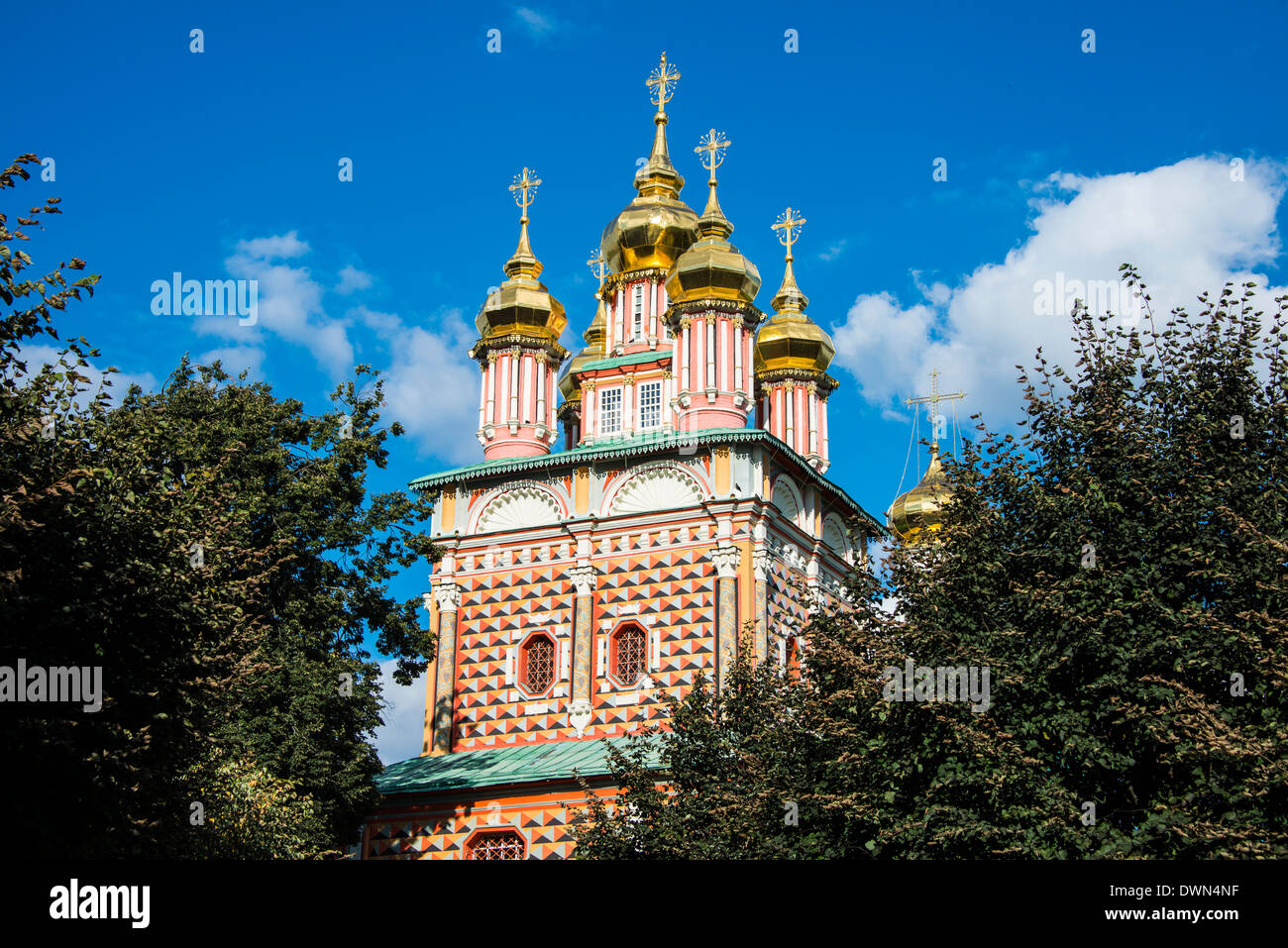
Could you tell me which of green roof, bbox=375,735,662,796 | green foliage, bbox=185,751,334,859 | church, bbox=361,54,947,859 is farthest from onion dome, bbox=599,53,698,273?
green foliage, bbox=185,751,334,859

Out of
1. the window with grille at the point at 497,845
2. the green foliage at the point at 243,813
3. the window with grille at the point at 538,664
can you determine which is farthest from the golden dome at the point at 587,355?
the green foliage at the point at 243,813

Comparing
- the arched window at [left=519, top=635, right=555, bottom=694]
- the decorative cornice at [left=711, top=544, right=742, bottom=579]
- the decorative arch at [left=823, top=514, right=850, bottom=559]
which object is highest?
the decorative arch at [left=823, top=514, right=850, bottom=559]

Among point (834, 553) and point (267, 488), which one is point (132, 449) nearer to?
point (267, 488)

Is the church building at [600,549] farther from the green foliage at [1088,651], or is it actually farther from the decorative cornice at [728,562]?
the green foliage at [1088,651]

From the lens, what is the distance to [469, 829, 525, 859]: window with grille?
33.2 meters

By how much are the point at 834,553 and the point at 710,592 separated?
455cm

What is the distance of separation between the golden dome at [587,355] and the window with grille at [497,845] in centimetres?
1320

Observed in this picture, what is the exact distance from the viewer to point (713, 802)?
949 inches

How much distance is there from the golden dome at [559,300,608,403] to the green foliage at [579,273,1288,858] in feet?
70.4

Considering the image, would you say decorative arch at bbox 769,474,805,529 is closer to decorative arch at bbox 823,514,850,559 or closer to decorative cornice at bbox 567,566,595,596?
decorative arch at bbox 823,514,850,559

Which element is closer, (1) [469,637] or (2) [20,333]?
(2) [20,333]

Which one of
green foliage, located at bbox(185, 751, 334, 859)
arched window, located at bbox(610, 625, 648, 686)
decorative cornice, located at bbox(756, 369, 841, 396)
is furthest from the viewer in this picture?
decorative cornice, located at bbox(756, 369, 841, 396)

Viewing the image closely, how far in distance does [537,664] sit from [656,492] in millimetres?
4567
